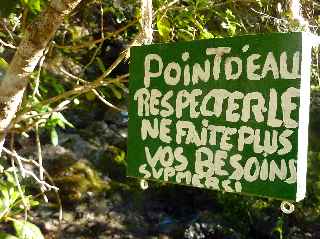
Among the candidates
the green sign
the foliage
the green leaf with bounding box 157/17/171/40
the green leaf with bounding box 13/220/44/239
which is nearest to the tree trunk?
the foliage

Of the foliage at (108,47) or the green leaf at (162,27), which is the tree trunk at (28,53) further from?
the green leaf at (162,27)

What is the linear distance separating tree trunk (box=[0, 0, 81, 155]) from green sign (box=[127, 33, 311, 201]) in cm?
20

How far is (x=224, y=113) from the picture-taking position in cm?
122

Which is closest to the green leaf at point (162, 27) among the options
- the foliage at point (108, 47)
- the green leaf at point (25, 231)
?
the foliage at point (108, 47)

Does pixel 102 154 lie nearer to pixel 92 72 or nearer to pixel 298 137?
pixel 92 72

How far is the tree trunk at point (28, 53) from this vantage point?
136 cm

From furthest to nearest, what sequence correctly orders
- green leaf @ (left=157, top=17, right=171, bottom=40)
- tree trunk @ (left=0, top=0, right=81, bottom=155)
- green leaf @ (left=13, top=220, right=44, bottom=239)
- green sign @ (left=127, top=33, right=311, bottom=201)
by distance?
green leaf @ (left=13, top=220, right=44, bottom=239) → green leaf @ (left=157, top=17, right=171, bottom=40) → tree trunk @ (left=0, top=0, right=81, bottom=155) → green sign @ (left=127, top=33, right=311, bottom=201)

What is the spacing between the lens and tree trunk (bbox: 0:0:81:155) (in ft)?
4.47

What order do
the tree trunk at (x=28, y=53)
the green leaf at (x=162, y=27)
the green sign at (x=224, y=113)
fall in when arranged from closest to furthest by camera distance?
1. the green sign at (x=224, y=113)
2. the tree trunk at (x=28, y=53)
3. the green leaf at (x=162, y=27)

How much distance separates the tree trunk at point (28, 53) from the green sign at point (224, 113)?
0.67ft

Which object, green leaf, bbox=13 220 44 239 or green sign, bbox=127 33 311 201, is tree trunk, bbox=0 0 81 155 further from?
green leaf, bbox=13 220 44 239

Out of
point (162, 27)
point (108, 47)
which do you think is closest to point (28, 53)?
point (162, 27)

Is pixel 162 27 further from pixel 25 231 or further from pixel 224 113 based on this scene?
pixel 25 231

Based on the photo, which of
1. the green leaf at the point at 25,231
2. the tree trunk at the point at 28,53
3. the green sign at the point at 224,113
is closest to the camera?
the green sign at the point at 224,113
